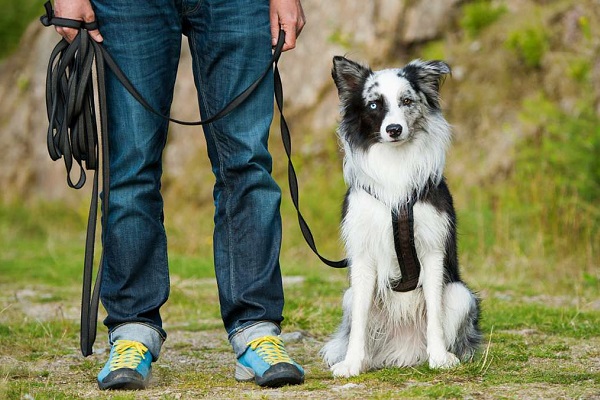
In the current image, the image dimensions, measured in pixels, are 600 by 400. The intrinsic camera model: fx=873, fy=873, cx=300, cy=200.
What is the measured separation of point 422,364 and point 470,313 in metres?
0.33

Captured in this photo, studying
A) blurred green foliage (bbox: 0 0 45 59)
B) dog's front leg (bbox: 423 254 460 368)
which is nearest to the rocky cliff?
blurred green foliage (bbox: 0 0 45 59)

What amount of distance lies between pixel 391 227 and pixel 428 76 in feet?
2.44

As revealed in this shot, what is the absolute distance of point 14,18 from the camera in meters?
16.9

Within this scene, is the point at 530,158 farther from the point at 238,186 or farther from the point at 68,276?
the point at 238,186

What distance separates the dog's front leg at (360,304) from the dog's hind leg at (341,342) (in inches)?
4.4

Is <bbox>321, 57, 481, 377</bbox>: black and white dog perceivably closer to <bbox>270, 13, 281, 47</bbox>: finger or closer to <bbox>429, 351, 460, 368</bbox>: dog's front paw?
<bbox>429, 351, 460, 368</bbox>: dog's front paw

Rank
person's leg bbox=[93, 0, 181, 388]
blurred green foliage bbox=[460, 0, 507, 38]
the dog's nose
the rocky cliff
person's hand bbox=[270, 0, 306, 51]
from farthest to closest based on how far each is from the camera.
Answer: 1. blurred green foliage bbox=[460, 0, 507, 38]
2. the rocky cliff
3. the dog's nose
4. person's hand bbox=[270, 0, 306, 51]
5. person's leg bbox=[93, 0, 181, 388]

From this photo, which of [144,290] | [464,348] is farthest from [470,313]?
[144,290]

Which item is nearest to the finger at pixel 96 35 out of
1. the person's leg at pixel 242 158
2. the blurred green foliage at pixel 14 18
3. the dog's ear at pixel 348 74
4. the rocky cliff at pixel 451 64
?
the person's leg at pixel 242 158

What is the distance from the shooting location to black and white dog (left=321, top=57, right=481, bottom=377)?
12.3ft

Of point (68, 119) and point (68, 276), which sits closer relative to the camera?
point (68, 119)

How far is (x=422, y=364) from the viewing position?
3.85 meters

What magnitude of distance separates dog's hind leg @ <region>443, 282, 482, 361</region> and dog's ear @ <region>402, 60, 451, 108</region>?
33.5 inches

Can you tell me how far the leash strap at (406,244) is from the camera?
370cm
